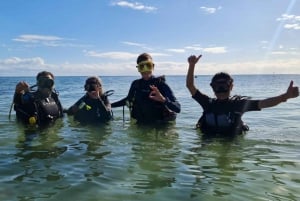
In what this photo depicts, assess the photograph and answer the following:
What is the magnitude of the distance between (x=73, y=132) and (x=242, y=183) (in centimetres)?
515

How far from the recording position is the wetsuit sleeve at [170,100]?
8242mm

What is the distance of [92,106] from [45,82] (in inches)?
51.3

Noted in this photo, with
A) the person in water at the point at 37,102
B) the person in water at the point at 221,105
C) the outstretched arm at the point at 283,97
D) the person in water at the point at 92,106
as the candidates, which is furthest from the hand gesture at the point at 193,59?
the person in water at the point at 37,102

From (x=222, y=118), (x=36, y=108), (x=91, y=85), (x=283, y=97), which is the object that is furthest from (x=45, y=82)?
(x=283, y=97)

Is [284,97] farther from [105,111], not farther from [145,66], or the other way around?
[105,111]

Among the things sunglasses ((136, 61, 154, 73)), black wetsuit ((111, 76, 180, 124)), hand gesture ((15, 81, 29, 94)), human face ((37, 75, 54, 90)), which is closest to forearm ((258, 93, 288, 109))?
black wetsuit ((111, 76, 180, 124))

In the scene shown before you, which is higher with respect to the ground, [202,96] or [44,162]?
[202,96]

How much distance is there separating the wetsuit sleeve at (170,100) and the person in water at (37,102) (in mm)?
2784

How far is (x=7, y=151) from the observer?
6730 millimetres

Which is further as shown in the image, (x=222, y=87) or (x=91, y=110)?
(x=91, y=110)

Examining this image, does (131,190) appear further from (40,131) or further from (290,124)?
(290,124)

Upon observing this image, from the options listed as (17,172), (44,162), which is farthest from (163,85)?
(17,172)

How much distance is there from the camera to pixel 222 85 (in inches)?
285

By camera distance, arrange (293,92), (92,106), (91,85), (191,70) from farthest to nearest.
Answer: (92,106), (91,85), (191,70), (293,92)
